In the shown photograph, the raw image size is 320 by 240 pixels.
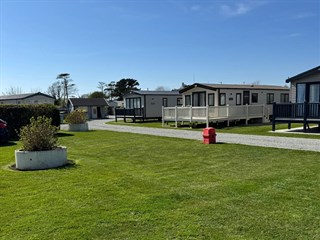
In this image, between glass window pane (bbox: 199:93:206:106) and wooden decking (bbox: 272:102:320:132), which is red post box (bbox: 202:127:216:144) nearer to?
wooden decking (bbox: 272:102:320:132)

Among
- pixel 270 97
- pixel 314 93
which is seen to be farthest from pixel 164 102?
pixel 314 93

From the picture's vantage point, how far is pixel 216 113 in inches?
776

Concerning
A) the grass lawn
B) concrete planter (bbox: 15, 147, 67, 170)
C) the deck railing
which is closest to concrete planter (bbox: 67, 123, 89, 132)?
the deck railing

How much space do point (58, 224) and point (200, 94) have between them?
20928 mm

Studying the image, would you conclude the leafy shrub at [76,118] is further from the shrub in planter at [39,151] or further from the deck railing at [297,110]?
the shrub in planter at [39,151]

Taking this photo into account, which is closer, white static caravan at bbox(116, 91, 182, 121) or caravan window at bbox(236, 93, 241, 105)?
Answer: caravan window at bbox(236, 93, 241, 105)

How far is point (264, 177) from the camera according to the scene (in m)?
5.95

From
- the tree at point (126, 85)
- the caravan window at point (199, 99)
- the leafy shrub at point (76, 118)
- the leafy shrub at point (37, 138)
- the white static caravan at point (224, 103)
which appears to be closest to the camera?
the leafy shrub at point (37, 138)

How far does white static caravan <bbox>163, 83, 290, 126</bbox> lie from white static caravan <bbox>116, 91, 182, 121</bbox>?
20.3 feet

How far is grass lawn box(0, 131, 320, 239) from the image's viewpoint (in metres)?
3.50

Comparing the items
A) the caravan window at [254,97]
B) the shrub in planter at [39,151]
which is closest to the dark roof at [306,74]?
the caravan window at [254,97]

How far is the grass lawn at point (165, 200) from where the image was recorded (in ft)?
11.5

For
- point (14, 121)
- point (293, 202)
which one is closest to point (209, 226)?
point (293, 202)

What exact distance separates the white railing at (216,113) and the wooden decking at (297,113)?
171 inches
